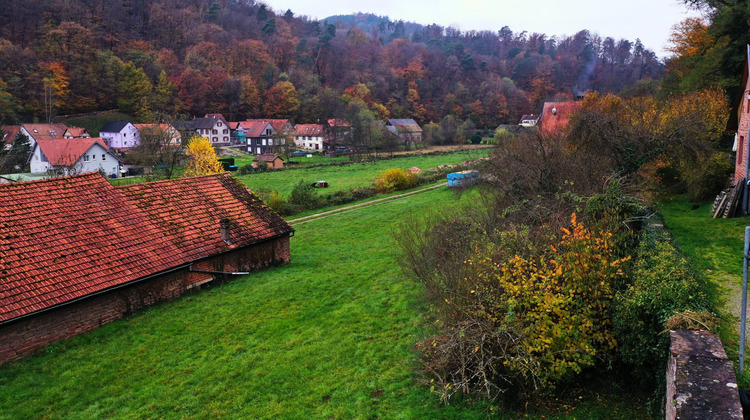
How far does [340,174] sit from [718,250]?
46430 millimetres

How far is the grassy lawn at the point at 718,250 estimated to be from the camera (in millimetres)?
8945

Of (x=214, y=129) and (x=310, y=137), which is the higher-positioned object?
(x=214, y=129)

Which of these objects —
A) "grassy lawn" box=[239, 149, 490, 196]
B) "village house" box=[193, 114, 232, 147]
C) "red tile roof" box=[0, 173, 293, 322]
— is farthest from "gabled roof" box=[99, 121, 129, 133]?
"red tile roof" box=[0, 173, 293, 322]

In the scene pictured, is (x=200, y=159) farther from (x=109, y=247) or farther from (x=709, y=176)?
(x=709, y=176)

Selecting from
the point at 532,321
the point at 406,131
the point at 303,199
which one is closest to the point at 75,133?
the point at 406,131

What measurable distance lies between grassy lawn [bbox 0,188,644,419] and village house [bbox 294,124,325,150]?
73558mm

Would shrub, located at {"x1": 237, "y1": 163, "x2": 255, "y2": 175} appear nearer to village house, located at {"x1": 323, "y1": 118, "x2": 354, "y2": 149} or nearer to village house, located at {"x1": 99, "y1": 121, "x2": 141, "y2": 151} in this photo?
village house, located at {"x1": 323, "y1": 118, "x2": 354, "y2": 149}

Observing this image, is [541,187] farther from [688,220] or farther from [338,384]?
[338,384]

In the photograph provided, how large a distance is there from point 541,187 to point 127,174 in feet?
190

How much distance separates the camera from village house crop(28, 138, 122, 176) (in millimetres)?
53844

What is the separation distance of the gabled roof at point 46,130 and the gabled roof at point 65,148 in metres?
12.8

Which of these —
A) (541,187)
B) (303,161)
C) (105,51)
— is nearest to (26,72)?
(105,51)

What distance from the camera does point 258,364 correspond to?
11805 millimetres

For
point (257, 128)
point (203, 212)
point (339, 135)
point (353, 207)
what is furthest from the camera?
point (257, 128)
